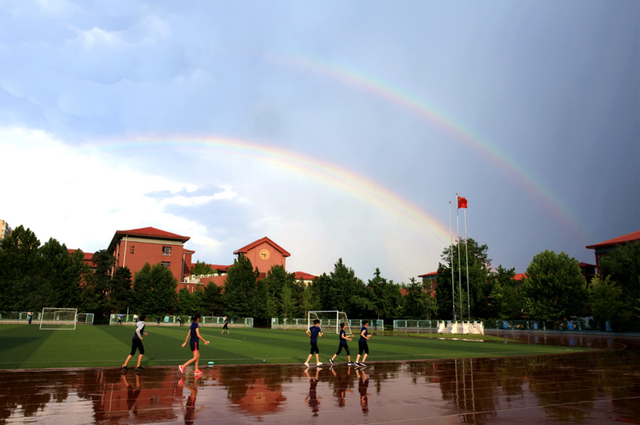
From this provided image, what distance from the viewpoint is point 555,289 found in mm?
65938

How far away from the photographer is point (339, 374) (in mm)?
14930

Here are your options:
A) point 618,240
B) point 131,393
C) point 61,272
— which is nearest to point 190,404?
point 131,393

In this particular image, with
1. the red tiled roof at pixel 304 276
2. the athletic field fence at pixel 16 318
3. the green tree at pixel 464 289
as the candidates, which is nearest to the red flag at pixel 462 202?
the green tree at pixel 464 289

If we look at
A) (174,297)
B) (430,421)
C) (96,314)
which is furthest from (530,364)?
(96,314)

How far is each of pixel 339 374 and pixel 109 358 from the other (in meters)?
10.0

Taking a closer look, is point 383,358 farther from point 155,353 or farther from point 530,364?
point 155,353

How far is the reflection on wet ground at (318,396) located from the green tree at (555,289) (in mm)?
54226

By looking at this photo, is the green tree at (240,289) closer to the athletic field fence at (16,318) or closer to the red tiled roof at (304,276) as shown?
the athletic field fence at (16,318)

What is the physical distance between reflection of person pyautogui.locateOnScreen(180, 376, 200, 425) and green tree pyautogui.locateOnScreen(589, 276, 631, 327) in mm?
61904

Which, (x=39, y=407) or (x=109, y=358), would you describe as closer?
(x=39, y=407)

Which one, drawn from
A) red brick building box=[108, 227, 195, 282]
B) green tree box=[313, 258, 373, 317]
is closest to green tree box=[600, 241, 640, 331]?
green tree box=[313, 258, 373, 317]

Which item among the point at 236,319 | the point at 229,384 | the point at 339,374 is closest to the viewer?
the point at 229,384

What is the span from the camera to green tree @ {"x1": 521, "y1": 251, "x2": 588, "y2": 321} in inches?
2542

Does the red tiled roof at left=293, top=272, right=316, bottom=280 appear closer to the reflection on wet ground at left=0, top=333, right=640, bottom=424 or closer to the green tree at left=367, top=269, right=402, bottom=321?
the green tree at left=367, top=269, right=402, bottom=321
